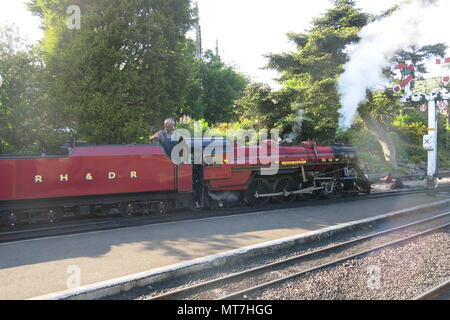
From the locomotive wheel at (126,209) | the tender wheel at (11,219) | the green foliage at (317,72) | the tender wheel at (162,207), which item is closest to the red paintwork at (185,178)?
the tender wheel at (162,207)

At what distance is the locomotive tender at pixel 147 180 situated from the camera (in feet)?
24.9

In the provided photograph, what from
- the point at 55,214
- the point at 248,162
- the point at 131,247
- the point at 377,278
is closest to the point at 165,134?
the point at 248,162

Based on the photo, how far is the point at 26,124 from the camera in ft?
36.9

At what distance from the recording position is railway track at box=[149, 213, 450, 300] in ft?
15.8

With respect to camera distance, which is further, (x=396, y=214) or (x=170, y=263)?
(x=396, y=214)

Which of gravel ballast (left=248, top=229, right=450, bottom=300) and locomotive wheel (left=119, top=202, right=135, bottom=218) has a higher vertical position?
locomotive wheel (left=119, top=202, right=135, bottom=218)

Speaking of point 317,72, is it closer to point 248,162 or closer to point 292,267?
point 248,162

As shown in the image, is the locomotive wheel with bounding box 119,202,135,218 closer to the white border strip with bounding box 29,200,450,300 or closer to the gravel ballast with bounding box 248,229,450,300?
the white border strip with bounding box 29,200,450,300

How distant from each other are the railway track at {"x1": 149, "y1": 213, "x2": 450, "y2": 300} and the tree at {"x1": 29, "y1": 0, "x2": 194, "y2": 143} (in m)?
7.56

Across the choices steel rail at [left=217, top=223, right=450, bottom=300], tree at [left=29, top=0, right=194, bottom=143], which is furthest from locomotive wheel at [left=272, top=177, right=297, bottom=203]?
tree at [left=29, top=0, right=194, bottom=143]
